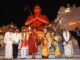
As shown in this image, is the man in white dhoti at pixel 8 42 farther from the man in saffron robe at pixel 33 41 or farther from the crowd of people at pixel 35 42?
the man in saffron robe at pixel 33 41

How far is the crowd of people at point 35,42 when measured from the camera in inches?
525

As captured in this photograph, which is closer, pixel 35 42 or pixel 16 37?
pixel 35 42

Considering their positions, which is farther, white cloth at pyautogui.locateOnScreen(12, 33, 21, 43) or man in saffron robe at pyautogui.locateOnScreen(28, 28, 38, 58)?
Answer: white cloth at pyautogui.locateOnScreen(12, 33, 21, 43)

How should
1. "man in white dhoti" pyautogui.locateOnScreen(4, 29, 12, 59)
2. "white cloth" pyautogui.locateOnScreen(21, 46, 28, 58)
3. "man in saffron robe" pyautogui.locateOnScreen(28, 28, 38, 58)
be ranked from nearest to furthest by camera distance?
"man in saffron robe" pyautogui.locateOnScreen(28, 28, 38, 58), "white cloth" pyautogui.locateOnScreen(21, 46, 28, 58), "man in white dhoti" pyautogui.locateOnScreen(4, 29, 12, 59)

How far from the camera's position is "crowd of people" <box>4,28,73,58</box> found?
525 inches

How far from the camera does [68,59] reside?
1280cm

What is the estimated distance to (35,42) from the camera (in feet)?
43.7

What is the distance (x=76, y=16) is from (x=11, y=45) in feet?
78.9

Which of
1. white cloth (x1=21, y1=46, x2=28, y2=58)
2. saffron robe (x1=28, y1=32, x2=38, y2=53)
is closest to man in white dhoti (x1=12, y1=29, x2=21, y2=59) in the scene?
white cloth (x1=21, y1=46, x2=28, y2=58)

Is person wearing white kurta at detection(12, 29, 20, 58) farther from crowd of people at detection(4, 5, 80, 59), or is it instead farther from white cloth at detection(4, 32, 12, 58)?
white cloth at detection(4, 32, 12, 58)

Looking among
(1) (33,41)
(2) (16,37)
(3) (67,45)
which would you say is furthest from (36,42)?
(3) (67,45)

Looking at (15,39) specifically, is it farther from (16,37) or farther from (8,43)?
(8,43)

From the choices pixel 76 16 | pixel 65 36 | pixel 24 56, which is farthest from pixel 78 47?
pixel 76 16

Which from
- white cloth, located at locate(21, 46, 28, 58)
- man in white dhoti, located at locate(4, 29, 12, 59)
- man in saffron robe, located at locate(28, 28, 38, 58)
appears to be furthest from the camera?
man in white dhoti, located at locate(4, 29, 12, 59)
